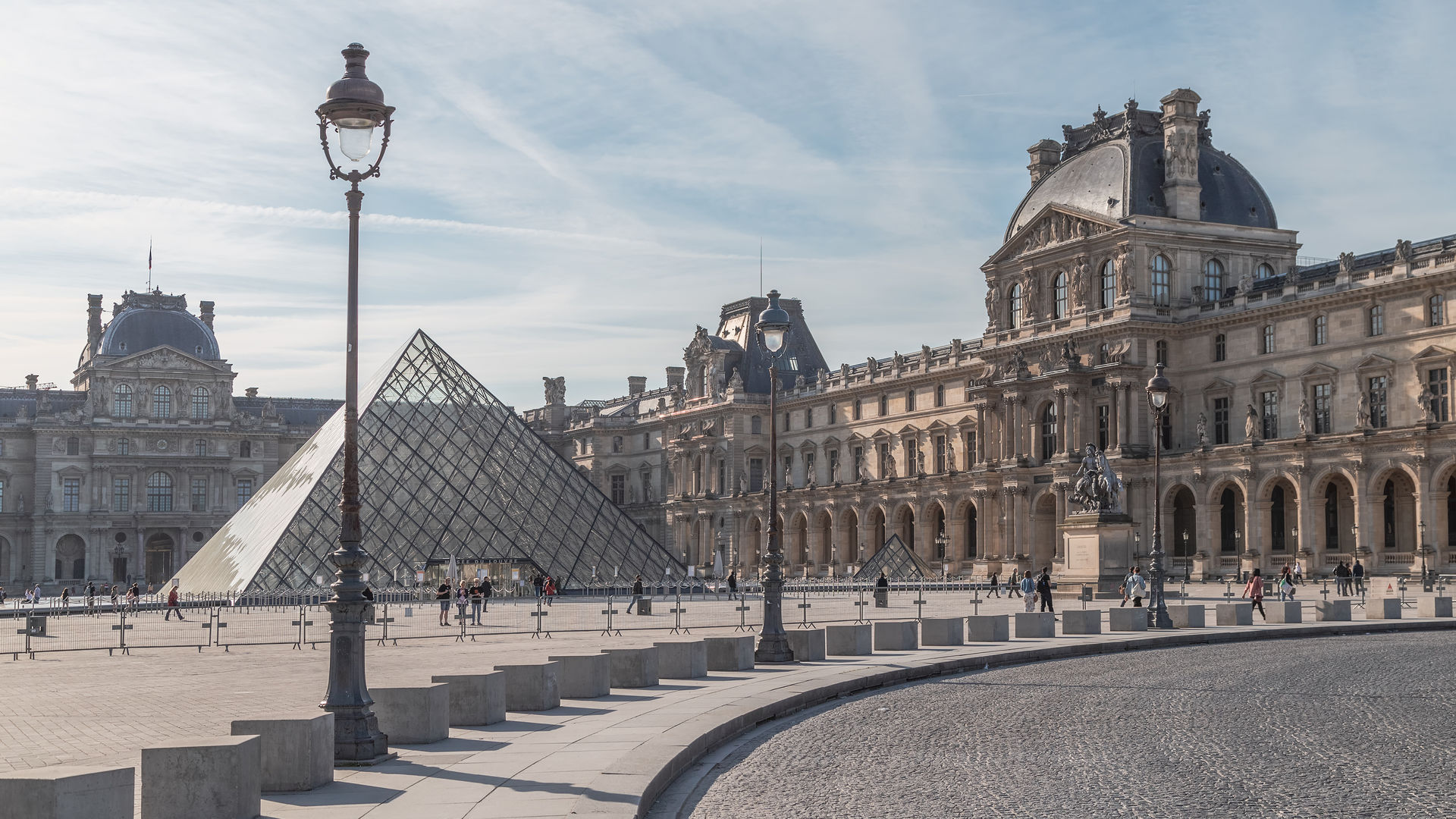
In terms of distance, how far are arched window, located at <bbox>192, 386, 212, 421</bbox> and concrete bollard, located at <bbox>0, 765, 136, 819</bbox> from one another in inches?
3925

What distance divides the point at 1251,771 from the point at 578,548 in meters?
46.0

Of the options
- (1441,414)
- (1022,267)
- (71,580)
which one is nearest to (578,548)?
(1022,267)

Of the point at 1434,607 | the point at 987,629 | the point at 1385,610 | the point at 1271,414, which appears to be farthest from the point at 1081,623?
the point at 1271,414

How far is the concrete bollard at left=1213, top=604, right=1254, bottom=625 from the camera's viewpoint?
3059cm

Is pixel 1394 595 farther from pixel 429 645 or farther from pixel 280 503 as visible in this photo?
pixel 280 503

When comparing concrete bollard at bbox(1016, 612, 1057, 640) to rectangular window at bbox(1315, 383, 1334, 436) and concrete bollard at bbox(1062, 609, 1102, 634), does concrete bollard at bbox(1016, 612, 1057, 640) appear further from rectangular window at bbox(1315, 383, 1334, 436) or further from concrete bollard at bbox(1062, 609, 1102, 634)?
rectangular window at bbox(1315, 383, 1334, 436)

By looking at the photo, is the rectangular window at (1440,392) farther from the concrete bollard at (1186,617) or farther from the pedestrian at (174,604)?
the pedestrian at (174,604)

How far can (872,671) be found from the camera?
1956 centimetres

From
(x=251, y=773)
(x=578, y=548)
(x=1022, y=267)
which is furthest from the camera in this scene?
(x=1022, y=267)

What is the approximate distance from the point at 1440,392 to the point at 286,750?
4788 cm

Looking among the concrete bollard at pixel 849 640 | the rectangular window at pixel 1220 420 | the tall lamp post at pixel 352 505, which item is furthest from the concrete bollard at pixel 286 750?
the rectangular window at pixel 1220 420

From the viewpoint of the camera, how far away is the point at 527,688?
49.4 feet

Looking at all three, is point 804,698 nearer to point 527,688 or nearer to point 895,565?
point 527,688

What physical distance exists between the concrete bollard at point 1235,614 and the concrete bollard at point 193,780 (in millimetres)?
24956
